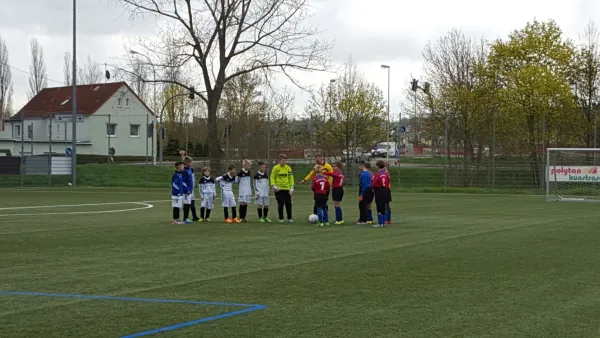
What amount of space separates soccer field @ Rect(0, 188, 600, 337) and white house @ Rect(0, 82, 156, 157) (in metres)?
38.3

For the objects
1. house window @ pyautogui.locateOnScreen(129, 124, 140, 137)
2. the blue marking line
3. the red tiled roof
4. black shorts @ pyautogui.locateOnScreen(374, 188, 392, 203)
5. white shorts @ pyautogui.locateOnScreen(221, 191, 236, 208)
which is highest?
the red tiled roof

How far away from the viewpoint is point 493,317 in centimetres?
801

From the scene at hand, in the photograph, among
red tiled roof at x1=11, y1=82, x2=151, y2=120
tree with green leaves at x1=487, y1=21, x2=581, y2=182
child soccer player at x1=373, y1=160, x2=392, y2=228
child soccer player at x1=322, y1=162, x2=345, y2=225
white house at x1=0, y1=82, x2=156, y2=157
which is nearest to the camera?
child soccer player at x1=373, y1=160, x2=392, y2=228

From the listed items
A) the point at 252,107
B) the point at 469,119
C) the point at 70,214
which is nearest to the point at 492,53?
the point at 469,119

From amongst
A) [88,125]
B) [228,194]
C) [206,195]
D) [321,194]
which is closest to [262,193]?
Result: [228,194]

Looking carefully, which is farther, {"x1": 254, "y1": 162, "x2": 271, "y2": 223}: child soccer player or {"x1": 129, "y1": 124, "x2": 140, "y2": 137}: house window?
{"x1": 129, "y1": 124, "x2": 140, "y2": 137}: house window

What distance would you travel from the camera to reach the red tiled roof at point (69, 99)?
73.9 metres

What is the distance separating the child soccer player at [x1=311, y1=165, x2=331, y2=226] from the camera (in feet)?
64.5

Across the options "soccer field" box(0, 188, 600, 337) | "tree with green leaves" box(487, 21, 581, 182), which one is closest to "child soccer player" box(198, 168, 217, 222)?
"soccer field" box(0, 188, 600, 337)

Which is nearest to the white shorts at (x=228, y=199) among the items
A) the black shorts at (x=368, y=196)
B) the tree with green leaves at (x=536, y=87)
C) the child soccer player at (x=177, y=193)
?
→ the child soccer player at (x=177, y=193)

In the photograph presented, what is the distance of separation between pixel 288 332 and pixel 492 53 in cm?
4147

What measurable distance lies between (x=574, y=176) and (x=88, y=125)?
→ 41.9 metres

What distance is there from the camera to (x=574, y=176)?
1369 inches

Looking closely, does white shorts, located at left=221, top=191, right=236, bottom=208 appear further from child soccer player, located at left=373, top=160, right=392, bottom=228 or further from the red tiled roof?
the red tiled roof
